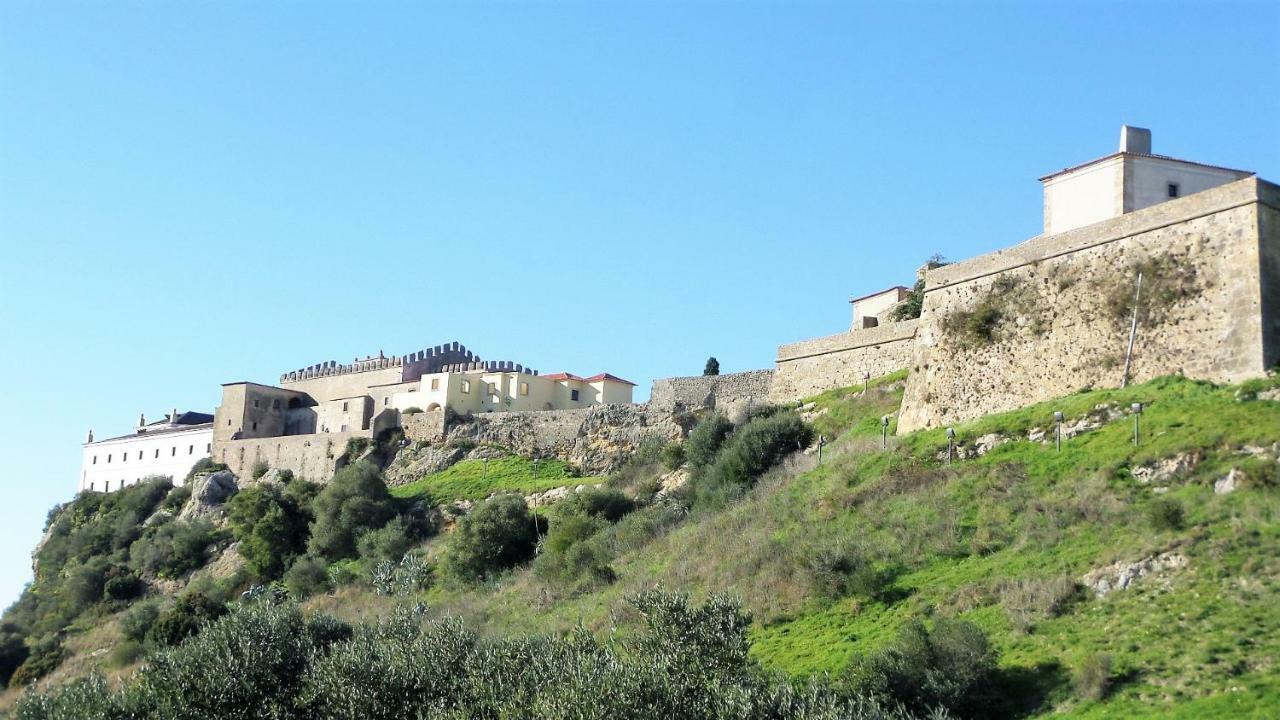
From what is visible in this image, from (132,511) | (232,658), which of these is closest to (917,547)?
(232,658)

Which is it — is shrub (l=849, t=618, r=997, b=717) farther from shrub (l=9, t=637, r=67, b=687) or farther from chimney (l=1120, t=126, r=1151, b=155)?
shrub (l=9, t=637, r=67, b=687)

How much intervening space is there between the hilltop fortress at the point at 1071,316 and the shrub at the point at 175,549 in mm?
14153

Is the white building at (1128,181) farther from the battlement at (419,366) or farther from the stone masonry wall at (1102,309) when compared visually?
the battlement at (419,366)

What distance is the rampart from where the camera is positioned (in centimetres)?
4688

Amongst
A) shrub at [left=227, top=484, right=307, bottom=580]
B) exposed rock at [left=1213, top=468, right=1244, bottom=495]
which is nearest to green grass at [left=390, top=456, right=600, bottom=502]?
shrub at [left=227, top=484, right=307, bottom=580]

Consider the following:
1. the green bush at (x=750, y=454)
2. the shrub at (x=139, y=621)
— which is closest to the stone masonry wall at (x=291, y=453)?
the shrub at (x=139, y=621)

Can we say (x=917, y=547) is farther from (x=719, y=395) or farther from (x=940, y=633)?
(x=719, y=395)

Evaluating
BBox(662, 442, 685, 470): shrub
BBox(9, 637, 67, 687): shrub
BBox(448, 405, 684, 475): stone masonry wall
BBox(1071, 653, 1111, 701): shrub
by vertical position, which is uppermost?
BBox(448, 405, 684, 475): stone masonry wall

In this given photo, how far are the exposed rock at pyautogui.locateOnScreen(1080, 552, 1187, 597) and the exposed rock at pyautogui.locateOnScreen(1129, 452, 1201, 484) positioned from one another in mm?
3095

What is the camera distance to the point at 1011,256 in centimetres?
3400

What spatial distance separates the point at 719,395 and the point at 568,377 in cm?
1283

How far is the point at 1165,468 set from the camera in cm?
2530

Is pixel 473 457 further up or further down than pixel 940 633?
further up

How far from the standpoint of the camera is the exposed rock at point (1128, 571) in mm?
22141
